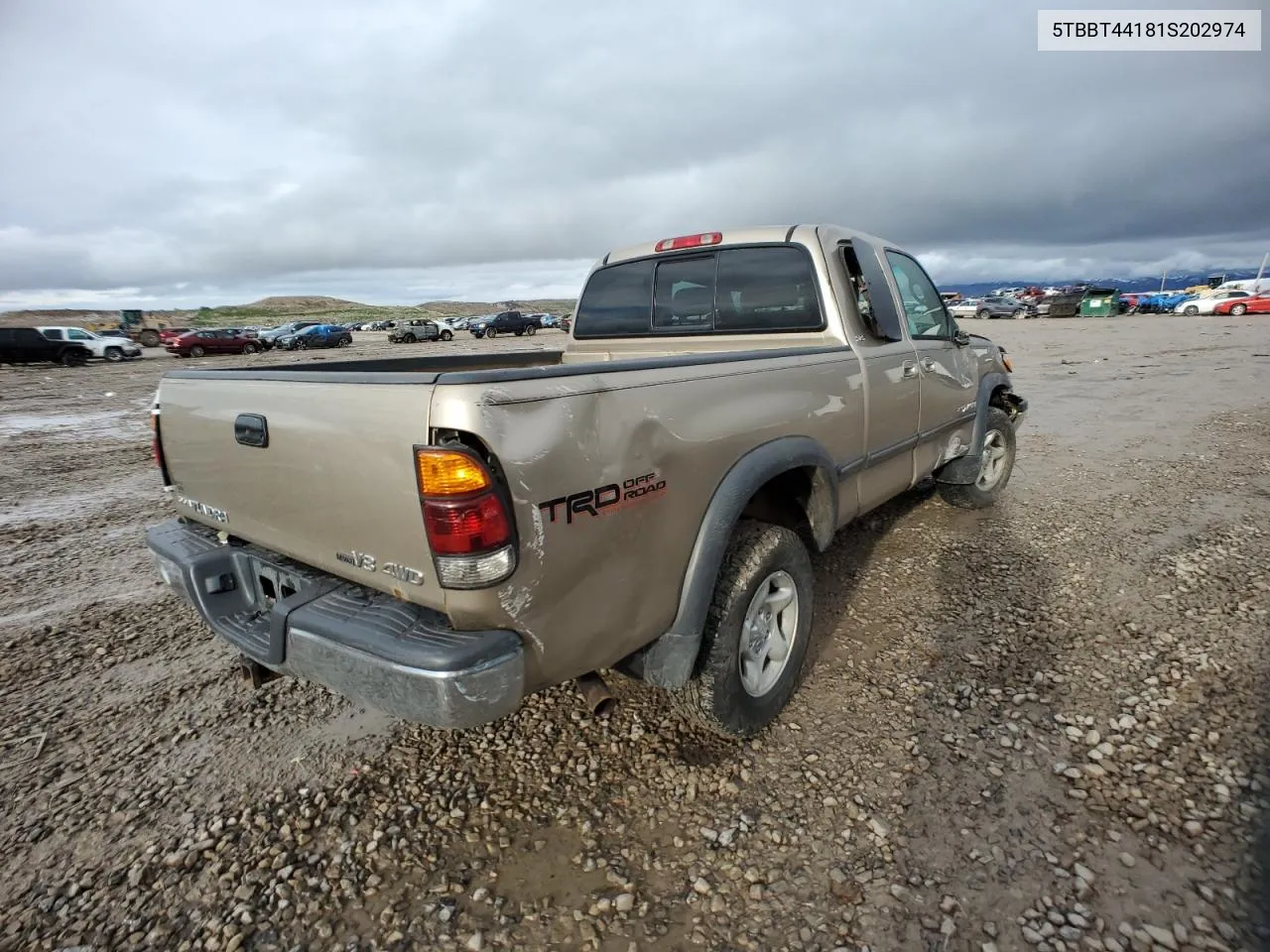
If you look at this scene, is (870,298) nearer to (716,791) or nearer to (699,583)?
(699,583)

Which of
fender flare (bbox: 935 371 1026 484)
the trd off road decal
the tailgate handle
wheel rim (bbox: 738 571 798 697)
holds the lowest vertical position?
wheel rim (bbox: 738 571 798 697)

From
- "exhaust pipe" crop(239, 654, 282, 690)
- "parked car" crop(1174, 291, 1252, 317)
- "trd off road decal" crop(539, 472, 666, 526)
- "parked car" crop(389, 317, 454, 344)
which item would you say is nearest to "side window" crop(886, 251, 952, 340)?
"trd off road decal" crop(539, 472, 666, 526)

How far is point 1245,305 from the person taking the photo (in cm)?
3338

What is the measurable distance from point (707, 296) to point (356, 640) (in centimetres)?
270

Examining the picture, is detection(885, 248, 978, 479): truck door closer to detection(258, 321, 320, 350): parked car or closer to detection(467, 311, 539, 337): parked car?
detection(258, 321, 320, 350): parked car

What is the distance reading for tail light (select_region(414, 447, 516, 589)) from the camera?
1.61 meters

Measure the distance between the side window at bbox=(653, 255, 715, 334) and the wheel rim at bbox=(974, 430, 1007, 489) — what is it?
281 cm

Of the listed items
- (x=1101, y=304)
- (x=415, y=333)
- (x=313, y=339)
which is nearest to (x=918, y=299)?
(x=313, y=339)

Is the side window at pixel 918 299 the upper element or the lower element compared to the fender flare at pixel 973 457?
upper

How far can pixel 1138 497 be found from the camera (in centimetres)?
534

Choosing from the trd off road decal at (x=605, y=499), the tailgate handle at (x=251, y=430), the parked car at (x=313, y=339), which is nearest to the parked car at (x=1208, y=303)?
the trd off road decal at (x=605, y=499)

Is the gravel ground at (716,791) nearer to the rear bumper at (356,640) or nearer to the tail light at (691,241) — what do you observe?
the rear bumper at (356,640)

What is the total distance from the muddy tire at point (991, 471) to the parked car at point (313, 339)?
38140 millimetres

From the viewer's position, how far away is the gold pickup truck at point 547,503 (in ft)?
5.47
